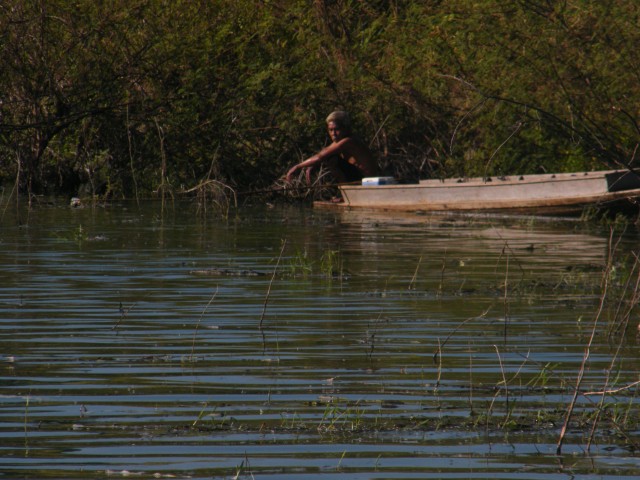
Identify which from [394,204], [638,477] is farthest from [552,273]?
[394,204]

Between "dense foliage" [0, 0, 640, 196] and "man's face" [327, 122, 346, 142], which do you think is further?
"man's face" [327, 122, 346, 142]

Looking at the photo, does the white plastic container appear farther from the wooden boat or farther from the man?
the man

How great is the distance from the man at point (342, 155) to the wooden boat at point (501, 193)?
0.48m

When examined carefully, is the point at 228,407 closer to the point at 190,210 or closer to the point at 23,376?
the point at 23,376

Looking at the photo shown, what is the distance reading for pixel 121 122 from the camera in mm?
22969

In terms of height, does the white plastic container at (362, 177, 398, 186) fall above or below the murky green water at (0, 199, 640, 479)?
below

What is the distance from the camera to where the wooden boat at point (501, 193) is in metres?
18.8

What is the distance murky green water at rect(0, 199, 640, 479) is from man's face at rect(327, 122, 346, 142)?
25.8 feet

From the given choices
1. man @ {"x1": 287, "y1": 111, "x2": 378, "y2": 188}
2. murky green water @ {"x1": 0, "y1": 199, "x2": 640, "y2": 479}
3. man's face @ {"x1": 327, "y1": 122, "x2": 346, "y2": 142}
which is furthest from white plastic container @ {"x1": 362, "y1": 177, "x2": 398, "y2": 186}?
murky green water @ {"x1": 0, "y1": 199, "x2": 640, "y2": 479}

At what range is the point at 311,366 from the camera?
7.27 meters

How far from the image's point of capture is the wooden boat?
61.6ft

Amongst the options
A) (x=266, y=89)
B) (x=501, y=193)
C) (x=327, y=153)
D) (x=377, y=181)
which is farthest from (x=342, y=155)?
(x=501, y=193)

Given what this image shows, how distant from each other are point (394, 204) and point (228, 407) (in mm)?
15587

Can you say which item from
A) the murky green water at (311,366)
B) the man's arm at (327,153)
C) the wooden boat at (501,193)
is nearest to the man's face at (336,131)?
the man's arm at (327,153)
